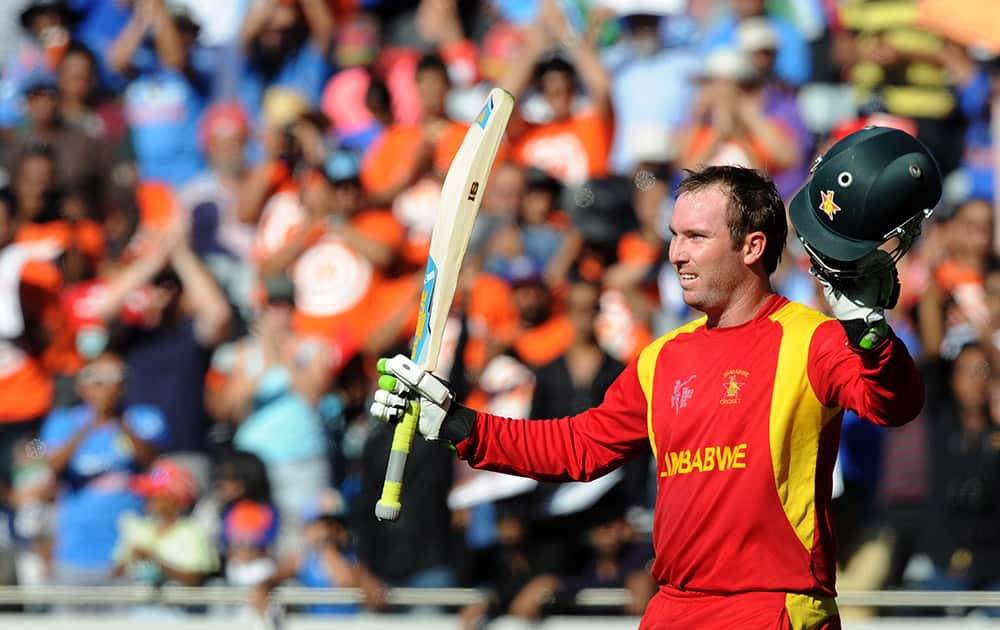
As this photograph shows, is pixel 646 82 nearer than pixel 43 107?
Yes

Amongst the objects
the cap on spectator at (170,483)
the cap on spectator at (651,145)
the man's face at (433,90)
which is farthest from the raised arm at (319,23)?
the cap on spectator at (170,483)

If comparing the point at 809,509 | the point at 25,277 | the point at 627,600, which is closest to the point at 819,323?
the point at 809,509

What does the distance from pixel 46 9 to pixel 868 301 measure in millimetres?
7090

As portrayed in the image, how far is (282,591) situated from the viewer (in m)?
7.49

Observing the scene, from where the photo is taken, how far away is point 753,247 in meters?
4.31

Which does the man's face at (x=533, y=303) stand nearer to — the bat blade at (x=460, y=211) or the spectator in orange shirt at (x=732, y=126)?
the spectator in orange shirt at (x=732, y=126)

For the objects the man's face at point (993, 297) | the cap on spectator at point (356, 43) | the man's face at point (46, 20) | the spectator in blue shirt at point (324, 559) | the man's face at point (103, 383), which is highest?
the man's face at point (46, 20)

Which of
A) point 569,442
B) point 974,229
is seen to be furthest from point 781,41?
point 569,442

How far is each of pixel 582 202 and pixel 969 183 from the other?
1965 mm

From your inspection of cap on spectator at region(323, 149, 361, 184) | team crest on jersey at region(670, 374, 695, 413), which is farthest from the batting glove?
cap on spectator at region(323, 149, 361, 184)

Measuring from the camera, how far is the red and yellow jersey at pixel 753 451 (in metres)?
4.10

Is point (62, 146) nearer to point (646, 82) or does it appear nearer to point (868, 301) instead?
point (646, 82)

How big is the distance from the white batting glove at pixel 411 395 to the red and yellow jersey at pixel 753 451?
0.60m

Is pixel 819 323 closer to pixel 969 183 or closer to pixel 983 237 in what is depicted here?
pixel 983 237
